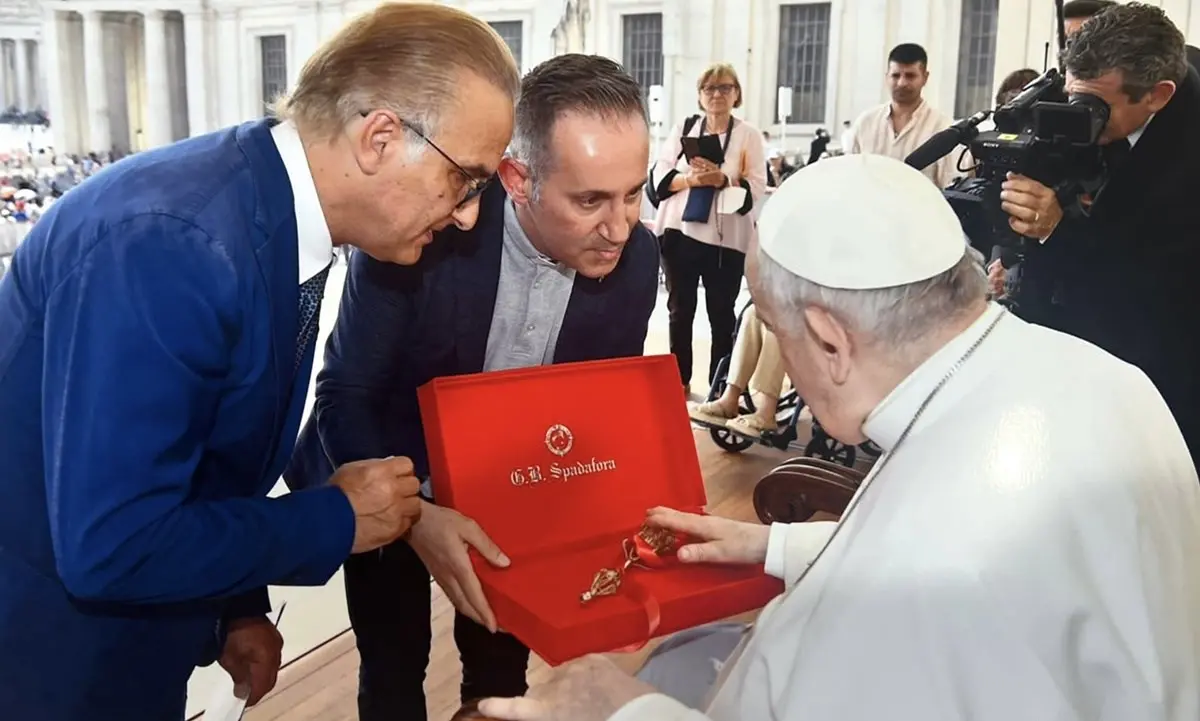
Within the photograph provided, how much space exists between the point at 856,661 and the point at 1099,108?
2021mm

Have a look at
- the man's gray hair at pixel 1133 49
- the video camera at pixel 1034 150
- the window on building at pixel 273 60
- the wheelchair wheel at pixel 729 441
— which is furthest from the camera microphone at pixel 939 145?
the window on building at pixel 273 60

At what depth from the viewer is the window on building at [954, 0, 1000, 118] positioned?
1014cm

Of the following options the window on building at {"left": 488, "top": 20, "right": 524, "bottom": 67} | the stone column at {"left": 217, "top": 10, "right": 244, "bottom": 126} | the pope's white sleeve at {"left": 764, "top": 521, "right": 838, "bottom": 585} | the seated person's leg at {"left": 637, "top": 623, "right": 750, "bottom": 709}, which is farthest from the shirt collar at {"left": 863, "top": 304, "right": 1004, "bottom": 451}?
the window on building at {"left": 488, "top": 20, "right": 524, "bottom": 67}

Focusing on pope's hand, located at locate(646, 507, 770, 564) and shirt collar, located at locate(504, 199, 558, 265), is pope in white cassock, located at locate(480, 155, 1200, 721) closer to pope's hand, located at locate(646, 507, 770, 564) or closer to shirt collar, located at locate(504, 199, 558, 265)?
pope's hand, located at locate(646, 507, 770, 564)

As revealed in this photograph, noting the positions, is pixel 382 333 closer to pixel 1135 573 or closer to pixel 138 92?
pixel 1135 573

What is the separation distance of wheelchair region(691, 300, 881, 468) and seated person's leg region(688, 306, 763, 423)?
0.05 meters

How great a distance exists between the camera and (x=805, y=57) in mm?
11383

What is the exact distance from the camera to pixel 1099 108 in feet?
8.30

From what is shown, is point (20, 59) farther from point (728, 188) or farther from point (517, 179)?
point (728, 188)

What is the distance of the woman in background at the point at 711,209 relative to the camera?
570 centimetres

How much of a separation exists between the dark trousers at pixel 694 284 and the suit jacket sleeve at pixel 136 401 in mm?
4747

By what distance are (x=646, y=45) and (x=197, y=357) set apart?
35.8 ft

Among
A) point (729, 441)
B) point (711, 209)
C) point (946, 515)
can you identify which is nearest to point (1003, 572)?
point (946, 515)

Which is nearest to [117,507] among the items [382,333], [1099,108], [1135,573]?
[382,333]
